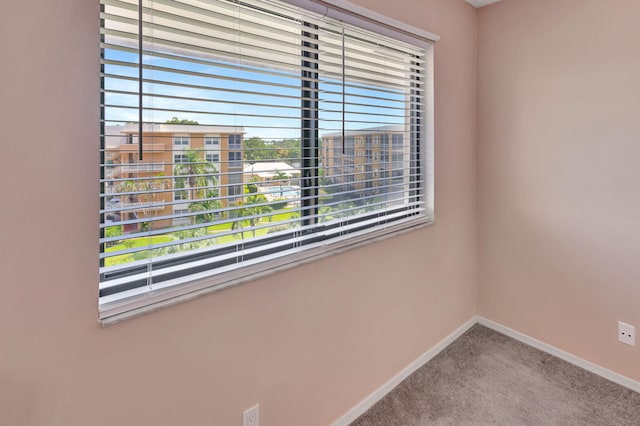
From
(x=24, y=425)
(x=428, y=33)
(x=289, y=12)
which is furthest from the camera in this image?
(x=428, y=33)

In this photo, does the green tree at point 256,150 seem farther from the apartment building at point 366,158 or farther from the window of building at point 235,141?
the apartment building at point 366,158

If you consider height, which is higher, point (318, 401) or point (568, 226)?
point (568, 226)

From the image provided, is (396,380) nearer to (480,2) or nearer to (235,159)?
(235,159)

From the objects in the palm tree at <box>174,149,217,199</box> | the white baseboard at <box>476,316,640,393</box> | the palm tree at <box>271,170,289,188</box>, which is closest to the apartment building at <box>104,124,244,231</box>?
the palm tree at <box>174,149,217,199</box>

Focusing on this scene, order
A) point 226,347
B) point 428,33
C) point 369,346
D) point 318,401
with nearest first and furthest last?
point 226,347, point 318,401, point 369,346, point 428,33

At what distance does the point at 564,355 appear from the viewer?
2.23 m

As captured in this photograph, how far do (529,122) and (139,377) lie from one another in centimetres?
258

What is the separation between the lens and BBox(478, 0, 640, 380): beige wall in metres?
1.92

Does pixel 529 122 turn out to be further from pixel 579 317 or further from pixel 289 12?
pixel 289 12

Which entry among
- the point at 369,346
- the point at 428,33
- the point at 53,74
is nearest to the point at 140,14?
the point at 53,74

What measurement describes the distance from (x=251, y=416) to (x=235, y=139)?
3.58 feet

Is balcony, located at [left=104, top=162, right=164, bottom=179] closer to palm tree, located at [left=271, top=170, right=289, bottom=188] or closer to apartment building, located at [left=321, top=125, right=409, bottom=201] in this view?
palm tree, located at [left=271, top=170, right=289, bottom=188]

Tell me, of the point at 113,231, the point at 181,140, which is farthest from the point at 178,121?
the point at 113,231

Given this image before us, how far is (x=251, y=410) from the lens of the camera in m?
1.33
